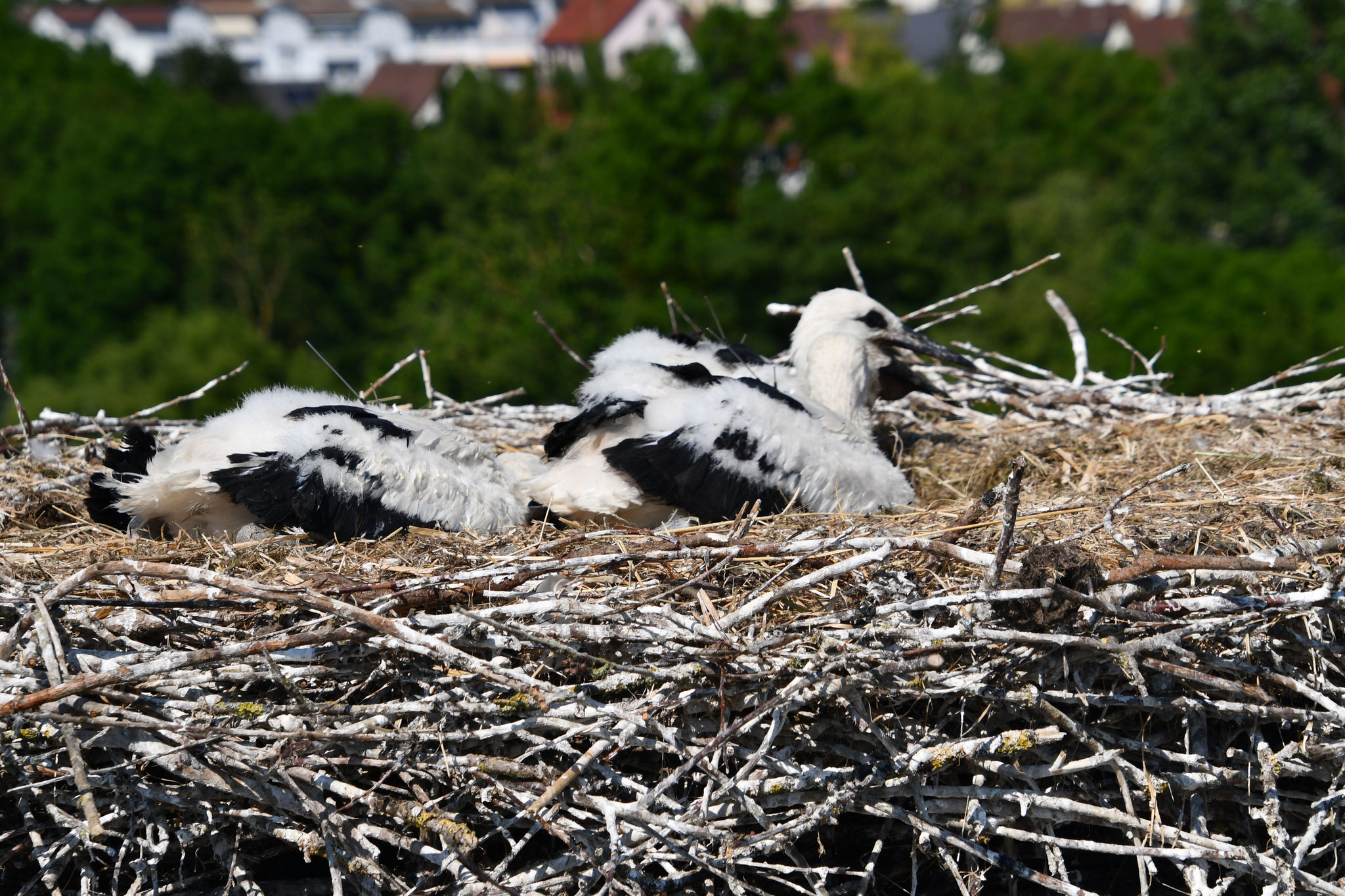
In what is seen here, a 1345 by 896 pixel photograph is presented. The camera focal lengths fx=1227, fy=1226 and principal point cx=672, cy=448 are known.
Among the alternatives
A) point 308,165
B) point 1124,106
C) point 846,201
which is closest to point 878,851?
point 846,201

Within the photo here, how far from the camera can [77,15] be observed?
280 ft

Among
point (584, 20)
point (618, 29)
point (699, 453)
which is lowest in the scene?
point (699, 453)

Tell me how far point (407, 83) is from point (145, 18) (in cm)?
3100

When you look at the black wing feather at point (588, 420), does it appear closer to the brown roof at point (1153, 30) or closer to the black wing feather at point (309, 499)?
the black wing feather at point (309, 499)

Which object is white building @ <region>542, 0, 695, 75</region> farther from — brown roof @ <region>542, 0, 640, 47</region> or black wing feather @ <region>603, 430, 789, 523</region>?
black wing feather @ <region>603, 430, 789, 523</region>

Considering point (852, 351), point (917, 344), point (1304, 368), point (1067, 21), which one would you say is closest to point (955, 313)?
point (917, 344)

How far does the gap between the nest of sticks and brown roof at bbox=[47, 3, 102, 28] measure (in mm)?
95666

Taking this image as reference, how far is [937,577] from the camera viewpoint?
8.87ft

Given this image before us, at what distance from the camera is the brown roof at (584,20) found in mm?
65188

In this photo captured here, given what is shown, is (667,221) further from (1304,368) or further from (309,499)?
(309,499)

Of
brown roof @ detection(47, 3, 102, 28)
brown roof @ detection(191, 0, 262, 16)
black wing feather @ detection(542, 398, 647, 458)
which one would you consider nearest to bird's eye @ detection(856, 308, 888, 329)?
black wing feather @ detection(542, 398, 647, 458)

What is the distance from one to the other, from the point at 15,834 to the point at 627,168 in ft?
72.2

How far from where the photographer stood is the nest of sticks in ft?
8.04

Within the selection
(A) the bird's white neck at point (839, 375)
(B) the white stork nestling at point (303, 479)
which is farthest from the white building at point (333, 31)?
(B) the white stork nestling at point (303, 479)
